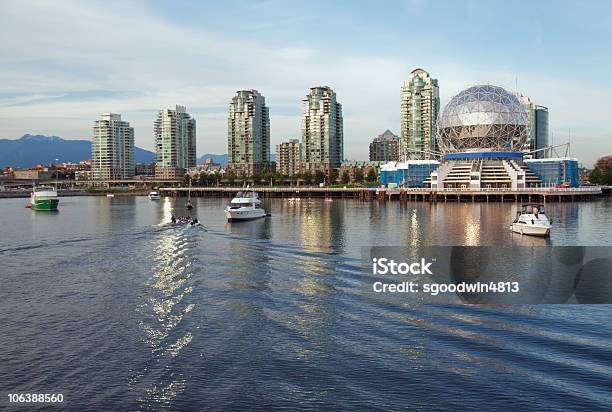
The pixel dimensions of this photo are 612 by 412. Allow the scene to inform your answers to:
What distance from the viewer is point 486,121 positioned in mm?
150750

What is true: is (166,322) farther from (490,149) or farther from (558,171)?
(558,171)

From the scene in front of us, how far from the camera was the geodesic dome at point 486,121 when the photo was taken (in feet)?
Answer: 497

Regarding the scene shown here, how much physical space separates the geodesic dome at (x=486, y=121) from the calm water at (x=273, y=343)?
123 meters

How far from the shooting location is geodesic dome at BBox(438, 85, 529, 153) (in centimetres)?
15150

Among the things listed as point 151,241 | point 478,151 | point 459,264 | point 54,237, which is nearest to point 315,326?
point 459,264

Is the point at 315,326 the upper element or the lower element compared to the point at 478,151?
lower

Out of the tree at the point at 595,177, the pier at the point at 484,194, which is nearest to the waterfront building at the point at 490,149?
the pier at the point at 484,194

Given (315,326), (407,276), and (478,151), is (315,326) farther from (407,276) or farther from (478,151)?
(478,151)

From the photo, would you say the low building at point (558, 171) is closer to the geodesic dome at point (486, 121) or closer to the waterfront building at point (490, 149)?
the waterfront building at point (490, 149)

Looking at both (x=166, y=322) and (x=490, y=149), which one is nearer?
(x=166, y=322)

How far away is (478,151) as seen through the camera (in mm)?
152625

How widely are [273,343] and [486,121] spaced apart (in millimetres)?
141610

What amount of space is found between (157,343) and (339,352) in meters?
7.47

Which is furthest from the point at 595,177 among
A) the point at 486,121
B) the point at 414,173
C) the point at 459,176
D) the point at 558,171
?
the point at 414,173
